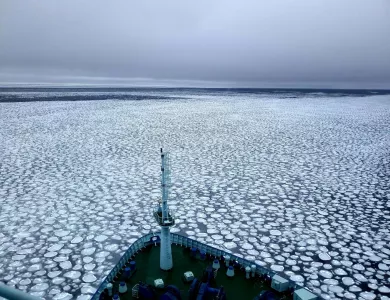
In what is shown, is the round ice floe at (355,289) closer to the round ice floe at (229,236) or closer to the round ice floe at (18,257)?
the round ice floe at (229,236)

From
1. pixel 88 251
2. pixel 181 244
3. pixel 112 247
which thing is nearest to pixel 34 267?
pixel 88 251

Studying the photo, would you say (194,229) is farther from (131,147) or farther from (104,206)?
(131,147)

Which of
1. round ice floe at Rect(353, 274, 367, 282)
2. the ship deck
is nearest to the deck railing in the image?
the ship deck

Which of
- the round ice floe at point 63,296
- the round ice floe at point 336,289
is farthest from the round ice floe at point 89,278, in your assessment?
the round ice floe at point 336,289

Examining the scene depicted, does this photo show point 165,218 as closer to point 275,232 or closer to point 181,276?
point 181,276

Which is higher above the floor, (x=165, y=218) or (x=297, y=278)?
(x=165, y=218)

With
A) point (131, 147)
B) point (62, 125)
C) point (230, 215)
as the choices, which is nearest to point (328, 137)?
point (131, 147)
